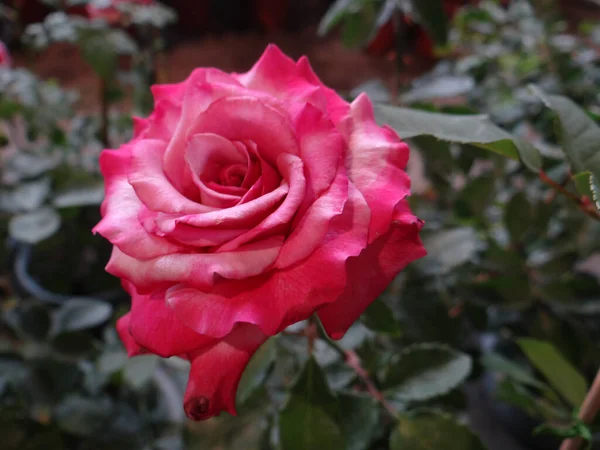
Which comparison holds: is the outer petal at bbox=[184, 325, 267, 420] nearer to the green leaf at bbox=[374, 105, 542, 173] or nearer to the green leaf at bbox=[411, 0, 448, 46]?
the green leaf at bbox=[374, 105, 542, 173]

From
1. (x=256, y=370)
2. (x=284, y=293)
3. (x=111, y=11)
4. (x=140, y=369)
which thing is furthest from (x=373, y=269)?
(x=111, y=11)

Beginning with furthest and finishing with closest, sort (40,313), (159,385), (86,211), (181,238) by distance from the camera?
(86,211), (159,385), (40,313), (181,238)

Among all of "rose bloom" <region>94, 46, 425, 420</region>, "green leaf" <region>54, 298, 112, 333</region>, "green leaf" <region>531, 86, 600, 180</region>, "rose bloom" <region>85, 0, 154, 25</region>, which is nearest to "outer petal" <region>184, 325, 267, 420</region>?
"rose bloom" <region>94, 46, 425, 420</region>

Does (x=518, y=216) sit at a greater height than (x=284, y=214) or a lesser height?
lesser

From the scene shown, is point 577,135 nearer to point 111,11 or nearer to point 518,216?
point 518,216

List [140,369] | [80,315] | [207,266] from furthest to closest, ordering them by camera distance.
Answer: [80,315]
[140,369]
[207,266]

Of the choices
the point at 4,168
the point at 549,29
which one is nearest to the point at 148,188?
the point at 4,168

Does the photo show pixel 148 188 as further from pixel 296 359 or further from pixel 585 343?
pixel 585 343
